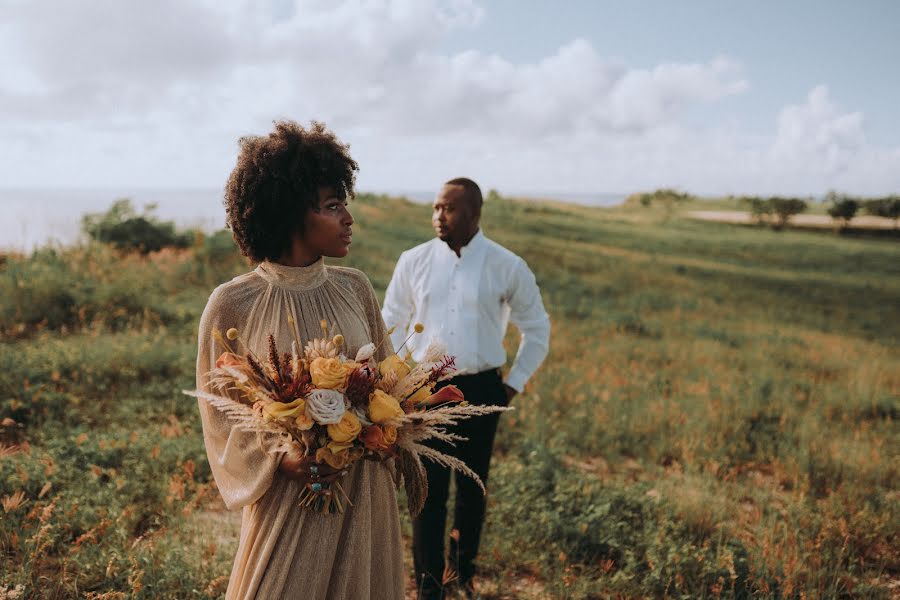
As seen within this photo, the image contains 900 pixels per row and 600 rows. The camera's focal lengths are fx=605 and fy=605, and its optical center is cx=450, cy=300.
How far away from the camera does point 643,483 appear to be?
A: 4863 millimetres

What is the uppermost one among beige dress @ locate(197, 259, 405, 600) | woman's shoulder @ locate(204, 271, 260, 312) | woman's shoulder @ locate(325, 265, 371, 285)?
woman's shoulder @ locate(325, 265, 371, 285)

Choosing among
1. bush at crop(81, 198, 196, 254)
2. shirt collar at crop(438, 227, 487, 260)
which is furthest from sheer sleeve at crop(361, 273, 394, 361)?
bush at crop(81, 198, 196, 254)

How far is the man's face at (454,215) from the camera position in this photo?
139 inches

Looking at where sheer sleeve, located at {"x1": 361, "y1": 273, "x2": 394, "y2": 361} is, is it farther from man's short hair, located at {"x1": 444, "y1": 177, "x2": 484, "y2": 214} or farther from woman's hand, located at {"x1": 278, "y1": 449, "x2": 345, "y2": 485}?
man's short hair, located at {"x1": 444, "y1": 177, "x2": 484, "y2": 214}

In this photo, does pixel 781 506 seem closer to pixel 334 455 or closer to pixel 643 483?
pixel 643 483

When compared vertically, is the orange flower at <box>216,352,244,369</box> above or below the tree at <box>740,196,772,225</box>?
below

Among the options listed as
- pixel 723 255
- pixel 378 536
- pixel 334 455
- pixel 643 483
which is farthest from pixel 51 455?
pixel 723 255

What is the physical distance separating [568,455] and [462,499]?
2722 mm

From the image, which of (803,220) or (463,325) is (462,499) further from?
(803,220)

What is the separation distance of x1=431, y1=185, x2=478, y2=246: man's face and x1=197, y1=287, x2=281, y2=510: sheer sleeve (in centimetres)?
168

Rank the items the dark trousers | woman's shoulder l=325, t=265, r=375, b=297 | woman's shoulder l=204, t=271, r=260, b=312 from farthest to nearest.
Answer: the dark trousers
woman's shoulder l=325, t=265, r=375, b=297
woman's shoulder l=204, t=271, r=260, b=312

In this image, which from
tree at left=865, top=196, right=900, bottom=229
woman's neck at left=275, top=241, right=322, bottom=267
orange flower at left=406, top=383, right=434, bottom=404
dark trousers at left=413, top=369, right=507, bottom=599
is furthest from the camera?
tree at left=865, top=196, right=900, bottom=229

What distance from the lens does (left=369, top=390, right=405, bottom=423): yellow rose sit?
177 cm

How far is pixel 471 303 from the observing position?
354cm
